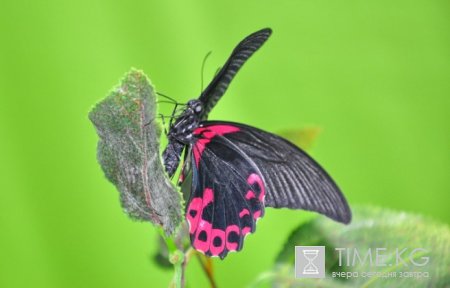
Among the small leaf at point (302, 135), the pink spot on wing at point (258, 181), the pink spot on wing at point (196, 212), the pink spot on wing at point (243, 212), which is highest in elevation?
the small leaf at point (302, 135)

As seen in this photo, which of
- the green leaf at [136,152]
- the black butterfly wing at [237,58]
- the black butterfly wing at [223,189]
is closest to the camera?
the green leaf at [136,152]

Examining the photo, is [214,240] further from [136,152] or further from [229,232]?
[136,152]

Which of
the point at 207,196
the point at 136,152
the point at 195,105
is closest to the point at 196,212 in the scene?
the point at 207,196

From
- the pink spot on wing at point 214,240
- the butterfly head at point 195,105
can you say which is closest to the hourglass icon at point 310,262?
the pink spot on wing at point 214,240

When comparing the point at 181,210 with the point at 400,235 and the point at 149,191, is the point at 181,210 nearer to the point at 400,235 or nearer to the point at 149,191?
the point at 149,191

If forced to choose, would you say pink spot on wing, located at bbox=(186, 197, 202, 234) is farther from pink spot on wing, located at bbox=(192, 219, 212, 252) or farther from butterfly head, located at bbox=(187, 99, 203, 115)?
butterfly head, located at bbox=(187, 99, 203, 115)

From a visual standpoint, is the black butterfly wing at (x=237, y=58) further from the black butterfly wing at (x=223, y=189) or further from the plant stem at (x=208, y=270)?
the plant stem at (x=208, y=270)

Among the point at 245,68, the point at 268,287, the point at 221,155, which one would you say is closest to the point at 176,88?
the point at 245,68

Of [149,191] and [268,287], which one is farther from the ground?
[149,191]
